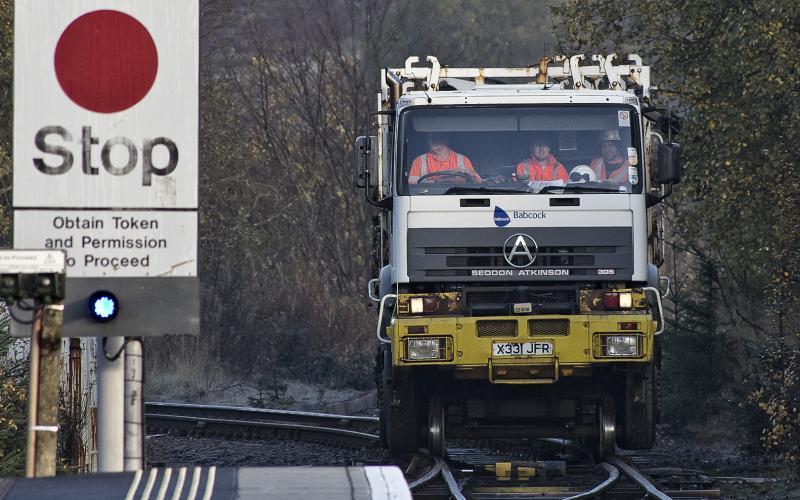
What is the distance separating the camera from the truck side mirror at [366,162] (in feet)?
48.9

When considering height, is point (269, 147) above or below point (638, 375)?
above

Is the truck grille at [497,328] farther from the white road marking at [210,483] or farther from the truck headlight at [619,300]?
the white road marking at [210,483]

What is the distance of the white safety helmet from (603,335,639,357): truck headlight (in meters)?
1.57

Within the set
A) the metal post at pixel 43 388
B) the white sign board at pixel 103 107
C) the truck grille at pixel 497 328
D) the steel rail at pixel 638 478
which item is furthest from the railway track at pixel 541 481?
the metal post at pixel 43 388

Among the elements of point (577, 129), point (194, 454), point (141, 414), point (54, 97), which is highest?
point (577, 129)

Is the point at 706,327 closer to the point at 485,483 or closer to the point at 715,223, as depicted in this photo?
the point at 715,223

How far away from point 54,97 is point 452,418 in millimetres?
10089

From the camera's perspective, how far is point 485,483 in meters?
13.6

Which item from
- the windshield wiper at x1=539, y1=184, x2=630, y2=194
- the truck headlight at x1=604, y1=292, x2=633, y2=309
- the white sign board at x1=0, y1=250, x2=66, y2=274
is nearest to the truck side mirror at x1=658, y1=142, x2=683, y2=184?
the windshield wiper at x1=539, y1=184, x2=630, y2=194

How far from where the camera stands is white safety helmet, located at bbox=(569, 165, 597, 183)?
14234mm

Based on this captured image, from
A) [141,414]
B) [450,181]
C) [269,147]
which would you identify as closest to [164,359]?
[269,147]

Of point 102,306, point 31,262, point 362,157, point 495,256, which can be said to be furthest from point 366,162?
point 31,262

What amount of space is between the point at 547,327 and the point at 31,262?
9.25m

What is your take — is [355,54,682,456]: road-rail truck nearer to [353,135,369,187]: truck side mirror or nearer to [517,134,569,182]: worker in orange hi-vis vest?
[517,134,569,182]: worker in orange hi-vis vest
